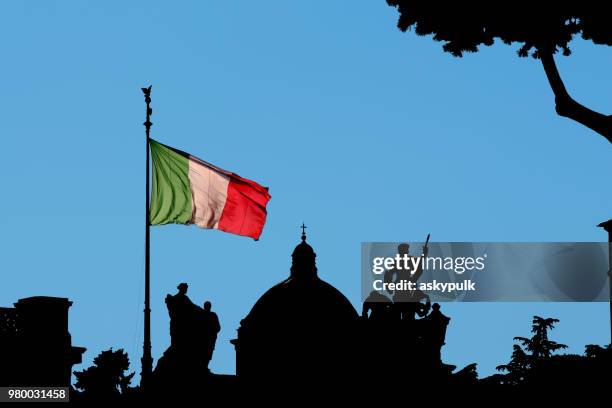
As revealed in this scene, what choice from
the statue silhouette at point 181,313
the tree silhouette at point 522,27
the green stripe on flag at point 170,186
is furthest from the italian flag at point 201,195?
the tree silhouette at point 522,27

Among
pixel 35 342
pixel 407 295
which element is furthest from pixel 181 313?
pixel 407 295

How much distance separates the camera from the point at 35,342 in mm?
45125

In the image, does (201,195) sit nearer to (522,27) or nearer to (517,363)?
(522,27)

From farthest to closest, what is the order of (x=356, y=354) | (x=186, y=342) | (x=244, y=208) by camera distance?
(x=356, y=354), (x=244, y=208), (x=186, y=342)

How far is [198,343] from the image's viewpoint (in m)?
48.5

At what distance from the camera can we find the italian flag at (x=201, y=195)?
4822cm

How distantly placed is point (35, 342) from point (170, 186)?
17.9 feet

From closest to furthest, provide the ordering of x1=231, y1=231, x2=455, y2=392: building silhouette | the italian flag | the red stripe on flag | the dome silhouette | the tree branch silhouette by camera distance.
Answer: the tree branch silhouette → the italian flag → the red stripe on flag → x1=231, y1=231, x2=455, y2=392: building silhouette → the dome silhouette

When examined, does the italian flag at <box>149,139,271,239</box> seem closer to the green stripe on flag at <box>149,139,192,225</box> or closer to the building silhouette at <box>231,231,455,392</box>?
the green stripe on flag at <box>149,139,192,225</box>

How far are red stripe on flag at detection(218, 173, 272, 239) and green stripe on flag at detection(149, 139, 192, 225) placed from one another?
99 cm

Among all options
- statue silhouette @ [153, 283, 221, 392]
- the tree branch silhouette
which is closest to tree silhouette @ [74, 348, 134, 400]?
statue silhouette @ [153, 283, 221, 392]

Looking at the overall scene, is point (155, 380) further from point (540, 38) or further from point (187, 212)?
point (540, 38)

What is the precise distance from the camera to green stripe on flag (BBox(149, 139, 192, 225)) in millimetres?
47906

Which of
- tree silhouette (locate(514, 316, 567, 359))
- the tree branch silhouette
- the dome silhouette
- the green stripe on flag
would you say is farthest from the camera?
tree silhouette (locate(514, 316, 567, 359))
